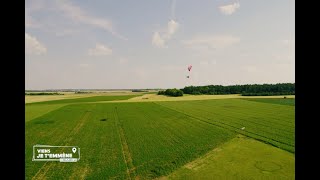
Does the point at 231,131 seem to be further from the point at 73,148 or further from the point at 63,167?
the point at 63,167

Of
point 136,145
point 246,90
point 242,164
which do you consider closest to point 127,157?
point 136,145

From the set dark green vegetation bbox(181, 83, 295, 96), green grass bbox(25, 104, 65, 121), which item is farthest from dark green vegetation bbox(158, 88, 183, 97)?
green grass bbox(25, 104, 65, 121)

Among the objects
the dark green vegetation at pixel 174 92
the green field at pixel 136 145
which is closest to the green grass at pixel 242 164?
the green field at pixel 136 145

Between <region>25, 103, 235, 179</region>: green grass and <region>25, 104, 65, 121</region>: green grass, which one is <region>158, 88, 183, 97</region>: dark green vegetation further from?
<region>25, 103, 235, 179</region>: green grass

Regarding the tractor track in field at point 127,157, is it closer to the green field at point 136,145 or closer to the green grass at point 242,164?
the green field at point 136,145
